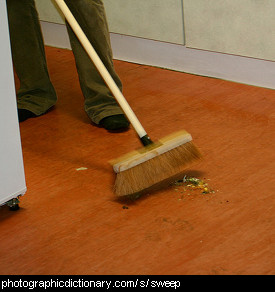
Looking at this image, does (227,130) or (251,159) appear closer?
(251,159)

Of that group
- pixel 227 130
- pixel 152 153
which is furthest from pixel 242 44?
pixel 152 153

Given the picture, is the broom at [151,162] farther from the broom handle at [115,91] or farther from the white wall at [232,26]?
the white wall at [232,26]

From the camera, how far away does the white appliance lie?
1.29m

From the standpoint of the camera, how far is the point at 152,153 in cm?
145

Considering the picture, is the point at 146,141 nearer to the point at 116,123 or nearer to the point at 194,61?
the point at 116,123

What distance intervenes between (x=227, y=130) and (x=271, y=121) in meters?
0.15

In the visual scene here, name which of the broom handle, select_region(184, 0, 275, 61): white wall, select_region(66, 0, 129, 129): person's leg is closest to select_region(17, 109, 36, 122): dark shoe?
select_region(66, 0, 129, 129): person's leg

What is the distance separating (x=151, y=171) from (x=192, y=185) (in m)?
0.15

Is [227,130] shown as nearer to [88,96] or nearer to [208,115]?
[208,115]

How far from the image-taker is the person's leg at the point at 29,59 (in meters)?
2.15

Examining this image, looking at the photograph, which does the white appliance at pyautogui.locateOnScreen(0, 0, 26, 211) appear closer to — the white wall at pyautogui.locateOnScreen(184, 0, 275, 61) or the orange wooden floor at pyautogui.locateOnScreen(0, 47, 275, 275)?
the orange wooden floor at pyautogui.locateOnScreen(0, 47, 275, 275)

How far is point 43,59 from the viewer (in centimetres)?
222

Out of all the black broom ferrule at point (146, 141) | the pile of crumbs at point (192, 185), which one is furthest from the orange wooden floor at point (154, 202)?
the black broom ferrule at point (146, 141)
